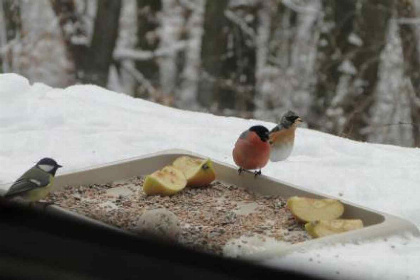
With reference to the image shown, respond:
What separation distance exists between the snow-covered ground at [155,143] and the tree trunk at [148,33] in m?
3.42

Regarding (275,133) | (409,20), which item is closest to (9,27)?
(409,20)

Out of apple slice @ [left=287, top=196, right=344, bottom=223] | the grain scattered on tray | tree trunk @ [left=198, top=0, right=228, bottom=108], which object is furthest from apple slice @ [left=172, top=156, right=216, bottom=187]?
tree trunk @ [left=198, top=0, right=228, bottom=108]

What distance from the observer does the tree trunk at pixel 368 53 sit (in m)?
5.68

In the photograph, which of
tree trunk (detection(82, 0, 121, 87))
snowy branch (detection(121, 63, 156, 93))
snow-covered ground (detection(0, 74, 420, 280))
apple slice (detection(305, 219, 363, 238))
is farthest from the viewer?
snowy branch (detection(121, 63, 156, 93))

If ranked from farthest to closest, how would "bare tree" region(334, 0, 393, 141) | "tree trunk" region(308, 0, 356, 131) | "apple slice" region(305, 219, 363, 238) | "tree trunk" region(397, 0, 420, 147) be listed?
1. "tree trunk" region(308, 0, 356, 131)
2. "bare tree" region(334, 0, 393, 141)
3. "tree trunk" region(397, 0, 420, 147)
4. "apple slice" region(305, 219, 363, 238)

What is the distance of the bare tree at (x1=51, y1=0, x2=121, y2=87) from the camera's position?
22.0ft

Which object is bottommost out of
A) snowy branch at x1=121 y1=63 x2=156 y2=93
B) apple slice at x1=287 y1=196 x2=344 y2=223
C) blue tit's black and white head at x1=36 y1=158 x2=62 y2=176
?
snowy branch at x1=121 y1=63 x2=156 y2=93

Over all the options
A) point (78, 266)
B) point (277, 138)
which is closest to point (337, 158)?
point (277, 138)

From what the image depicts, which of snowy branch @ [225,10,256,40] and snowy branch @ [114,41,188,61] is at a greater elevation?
snowy branch @ [225,10,256,40]

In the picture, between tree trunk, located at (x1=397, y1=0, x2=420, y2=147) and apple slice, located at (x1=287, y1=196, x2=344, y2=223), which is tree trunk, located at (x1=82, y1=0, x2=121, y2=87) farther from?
apple slice, located at (x1=287, y1=196, x2=344, y2=223)

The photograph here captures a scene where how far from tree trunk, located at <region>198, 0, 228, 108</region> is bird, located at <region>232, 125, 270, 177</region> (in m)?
4.47

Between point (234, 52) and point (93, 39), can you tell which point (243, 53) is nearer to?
point (234, 52)

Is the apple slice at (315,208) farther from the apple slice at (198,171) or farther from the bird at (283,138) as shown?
the bird at (283,138)

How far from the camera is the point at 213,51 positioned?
6.55 metres
